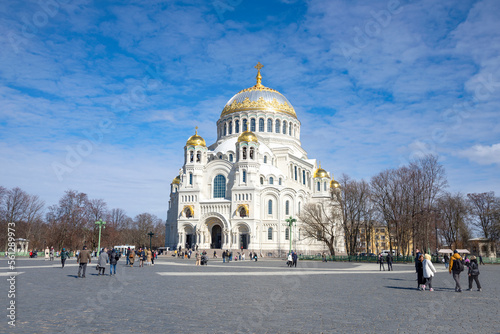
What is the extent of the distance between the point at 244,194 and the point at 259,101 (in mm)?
21085

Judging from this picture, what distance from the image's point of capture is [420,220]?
1623 inches

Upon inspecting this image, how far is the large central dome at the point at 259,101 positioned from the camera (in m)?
71.7

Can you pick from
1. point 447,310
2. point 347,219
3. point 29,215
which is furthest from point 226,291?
point 29,215

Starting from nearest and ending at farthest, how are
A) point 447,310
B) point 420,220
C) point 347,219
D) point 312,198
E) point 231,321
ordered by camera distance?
point 231,321
point 447,310
point 420,220
point 347,219
point 312,198

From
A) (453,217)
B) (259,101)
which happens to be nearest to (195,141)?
(259,101)

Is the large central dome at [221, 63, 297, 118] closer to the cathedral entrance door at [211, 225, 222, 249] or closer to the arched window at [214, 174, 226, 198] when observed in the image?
the arched window at [214, 174, 226, 198]

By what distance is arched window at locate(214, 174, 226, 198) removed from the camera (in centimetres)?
6109

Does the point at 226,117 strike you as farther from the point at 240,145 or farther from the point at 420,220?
the point at 420,220

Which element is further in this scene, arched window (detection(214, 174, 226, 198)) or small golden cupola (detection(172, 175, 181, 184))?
small golden cupola (detection(172, 175, 181, 184))

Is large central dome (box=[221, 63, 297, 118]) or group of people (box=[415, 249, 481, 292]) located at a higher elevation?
large central dome (box=[221, 63, 297, 118])

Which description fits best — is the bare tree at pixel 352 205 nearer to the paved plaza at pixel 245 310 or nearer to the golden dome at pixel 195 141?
the golden dome at pixel 195 141

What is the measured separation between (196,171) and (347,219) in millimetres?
23031

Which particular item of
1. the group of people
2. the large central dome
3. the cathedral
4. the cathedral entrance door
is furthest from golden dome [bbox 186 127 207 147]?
the group of people

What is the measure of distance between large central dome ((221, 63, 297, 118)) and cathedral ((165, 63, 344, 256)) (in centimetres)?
37
